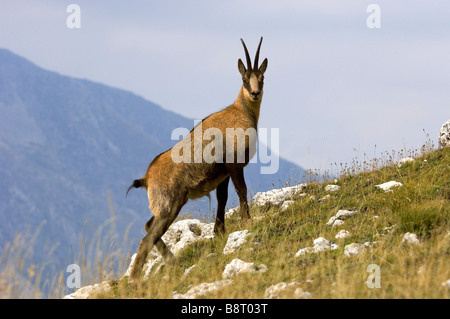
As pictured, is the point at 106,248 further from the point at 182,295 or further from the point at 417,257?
the point at 417,257

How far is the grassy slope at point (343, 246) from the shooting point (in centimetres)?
755

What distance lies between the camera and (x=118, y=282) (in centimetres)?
1060

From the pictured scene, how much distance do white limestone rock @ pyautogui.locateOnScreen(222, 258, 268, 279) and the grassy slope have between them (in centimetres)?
18

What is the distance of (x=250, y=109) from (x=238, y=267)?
3966 mm

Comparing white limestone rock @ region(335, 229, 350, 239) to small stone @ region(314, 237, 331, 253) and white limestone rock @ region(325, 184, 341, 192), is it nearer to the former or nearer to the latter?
small stone @ region(314, 237, 331, 253)

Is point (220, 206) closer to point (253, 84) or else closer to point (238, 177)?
point (238, 177)

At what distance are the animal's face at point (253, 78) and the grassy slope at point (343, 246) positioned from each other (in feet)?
8.05

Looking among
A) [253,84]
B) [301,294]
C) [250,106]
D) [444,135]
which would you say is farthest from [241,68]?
[444,135]

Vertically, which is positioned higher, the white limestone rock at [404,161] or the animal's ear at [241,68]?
the animal's ear at [241,68]

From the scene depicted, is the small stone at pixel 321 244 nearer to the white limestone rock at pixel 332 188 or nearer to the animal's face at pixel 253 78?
the animal's face at pixel 253 78

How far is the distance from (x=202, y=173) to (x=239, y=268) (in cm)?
247

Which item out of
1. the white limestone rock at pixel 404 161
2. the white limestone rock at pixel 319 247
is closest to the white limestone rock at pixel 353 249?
the white limestone rock at pixel 319 247

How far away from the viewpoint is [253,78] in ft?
39.2

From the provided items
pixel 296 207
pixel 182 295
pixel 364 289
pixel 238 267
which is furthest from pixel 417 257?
pixel 296 207
